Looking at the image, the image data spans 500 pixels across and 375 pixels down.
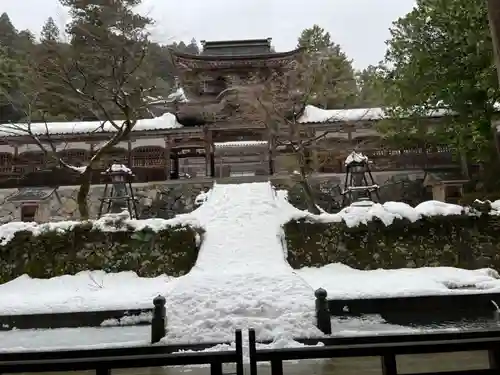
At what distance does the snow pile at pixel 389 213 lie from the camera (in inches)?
481

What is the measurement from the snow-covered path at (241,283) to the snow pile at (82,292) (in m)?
0.95

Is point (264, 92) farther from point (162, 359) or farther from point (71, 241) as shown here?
point (162, 359)

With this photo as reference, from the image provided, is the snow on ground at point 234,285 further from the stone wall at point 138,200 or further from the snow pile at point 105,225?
the stone wall at point 138,200

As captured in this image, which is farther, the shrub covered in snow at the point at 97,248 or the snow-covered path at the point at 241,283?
the shrub covered in snow at the point at 97,248

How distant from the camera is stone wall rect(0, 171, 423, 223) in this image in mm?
20094

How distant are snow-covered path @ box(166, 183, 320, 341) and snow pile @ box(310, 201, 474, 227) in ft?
5.29

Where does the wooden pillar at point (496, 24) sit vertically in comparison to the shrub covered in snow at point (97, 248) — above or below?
above

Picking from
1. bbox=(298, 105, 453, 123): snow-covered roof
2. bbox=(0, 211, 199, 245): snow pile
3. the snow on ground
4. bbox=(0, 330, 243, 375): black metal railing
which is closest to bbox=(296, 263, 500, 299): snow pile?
the snow on ground

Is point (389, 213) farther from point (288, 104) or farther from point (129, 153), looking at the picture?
point (129, 153)

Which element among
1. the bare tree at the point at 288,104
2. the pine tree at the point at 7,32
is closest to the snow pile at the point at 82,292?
the bare tree at the point at 288,104

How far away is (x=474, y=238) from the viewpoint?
39.9 ft

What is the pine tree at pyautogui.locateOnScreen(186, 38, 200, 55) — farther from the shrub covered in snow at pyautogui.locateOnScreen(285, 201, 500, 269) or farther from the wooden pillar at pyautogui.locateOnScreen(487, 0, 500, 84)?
the wooden pillar at pyautogui.locateOnScreen(487, 0, 500, 84)

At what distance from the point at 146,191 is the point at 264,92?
7.39 meters

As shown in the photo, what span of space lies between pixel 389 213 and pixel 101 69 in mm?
13086
